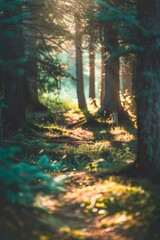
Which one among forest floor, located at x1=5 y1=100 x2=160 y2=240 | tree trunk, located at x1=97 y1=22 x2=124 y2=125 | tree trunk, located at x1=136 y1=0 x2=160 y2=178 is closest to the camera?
forest floor, located at x1=5 y1=100 x2=160 y2=240

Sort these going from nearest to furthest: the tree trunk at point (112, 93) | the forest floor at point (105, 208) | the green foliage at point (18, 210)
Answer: the green foliage at point (18, 210) → the forest floor at point (105, 208) → the tree trunk at point (112, 93)

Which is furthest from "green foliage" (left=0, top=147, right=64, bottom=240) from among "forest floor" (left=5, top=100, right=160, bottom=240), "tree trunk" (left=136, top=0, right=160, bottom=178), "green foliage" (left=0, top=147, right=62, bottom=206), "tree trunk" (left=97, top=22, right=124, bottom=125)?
"tree trunk" (left=97, top=22, right=124, bottom=125)

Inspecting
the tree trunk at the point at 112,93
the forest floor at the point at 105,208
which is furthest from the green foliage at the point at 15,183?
the tree trunk at the point at 112,93

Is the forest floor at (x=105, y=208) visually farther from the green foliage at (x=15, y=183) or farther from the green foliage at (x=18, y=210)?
the green foliage at (x=15, y=183)

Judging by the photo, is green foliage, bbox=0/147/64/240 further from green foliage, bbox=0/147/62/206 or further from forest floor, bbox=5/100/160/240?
forest floor, bbox=5/100/160/240

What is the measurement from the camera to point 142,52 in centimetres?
714

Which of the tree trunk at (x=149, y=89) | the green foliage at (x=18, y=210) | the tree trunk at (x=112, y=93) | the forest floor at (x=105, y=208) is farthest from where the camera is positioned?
the tree trunk at (x=112, y=93)

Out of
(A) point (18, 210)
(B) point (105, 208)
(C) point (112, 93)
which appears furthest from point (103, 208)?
(C) point (112, 93)

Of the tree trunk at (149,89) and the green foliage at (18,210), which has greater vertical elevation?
the tree trunk at (149,89)

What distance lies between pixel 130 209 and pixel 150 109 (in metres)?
1.85

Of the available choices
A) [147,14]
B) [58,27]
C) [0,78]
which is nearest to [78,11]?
[58,27]

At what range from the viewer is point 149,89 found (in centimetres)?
707

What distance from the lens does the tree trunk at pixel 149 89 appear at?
23.2 feet

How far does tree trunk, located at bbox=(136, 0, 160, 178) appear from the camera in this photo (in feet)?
23.2
